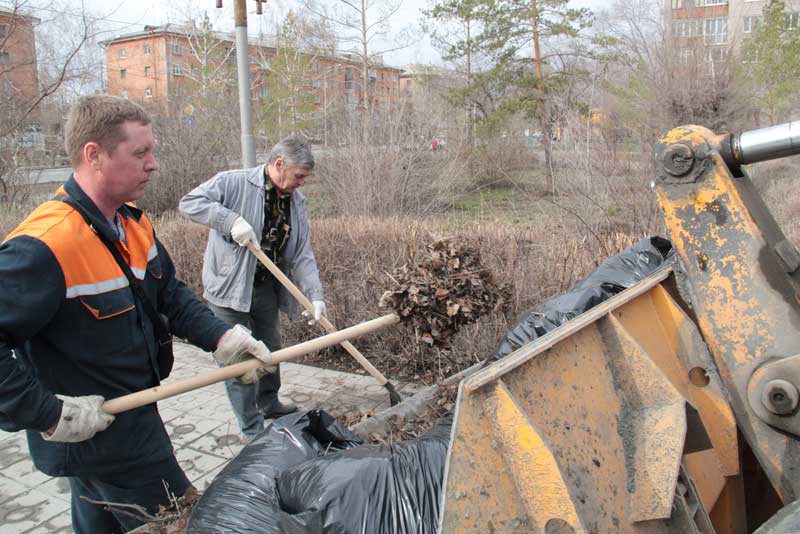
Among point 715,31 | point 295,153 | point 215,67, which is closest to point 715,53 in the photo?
point 715,31

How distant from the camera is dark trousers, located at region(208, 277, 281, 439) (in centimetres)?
399

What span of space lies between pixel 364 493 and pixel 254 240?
7.59 ft

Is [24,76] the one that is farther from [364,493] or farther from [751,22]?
[751,22]

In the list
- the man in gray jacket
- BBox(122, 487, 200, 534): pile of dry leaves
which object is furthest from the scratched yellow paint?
the man in gray jacket

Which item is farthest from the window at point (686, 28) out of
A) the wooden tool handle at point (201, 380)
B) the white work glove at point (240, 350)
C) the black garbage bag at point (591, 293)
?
the white work glove at point (240, 350)

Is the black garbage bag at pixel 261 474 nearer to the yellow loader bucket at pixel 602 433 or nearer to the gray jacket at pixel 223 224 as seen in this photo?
the yellow loader bucket at pixel 602 433

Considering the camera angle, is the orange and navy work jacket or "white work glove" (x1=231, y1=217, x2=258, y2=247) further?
"white work glove" (x1=231, y1=217, x2=258, y2=247)

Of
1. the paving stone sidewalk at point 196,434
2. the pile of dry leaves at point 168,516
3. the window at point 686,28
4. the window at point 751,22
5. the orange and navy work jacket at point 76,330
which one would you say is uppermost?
the window at point 751,22

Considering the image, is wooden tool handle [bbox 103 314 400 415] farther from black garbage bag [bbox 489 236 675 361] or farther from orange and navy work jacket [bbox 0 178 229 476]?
black garbage bag [bbox 489 236 675 361]

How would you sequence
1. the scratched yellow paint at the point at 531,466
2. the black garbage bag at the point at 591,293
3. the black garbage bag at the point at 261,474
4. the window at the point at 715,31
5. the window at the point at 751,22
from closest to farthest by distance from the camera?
the scratched yellow paint at the point at 531,466 → the black garbage bag at the point at 261,474 → the black garbage bag at the point at 591,293 → the window at the point at 715,31 → the window at the point at 751,22

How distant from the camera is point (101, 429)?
2045 mm

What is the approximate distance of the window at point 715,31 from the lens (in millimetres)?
13367

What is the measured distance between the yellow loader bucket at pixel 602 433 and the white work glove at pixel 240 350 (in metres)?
Result: 1.53

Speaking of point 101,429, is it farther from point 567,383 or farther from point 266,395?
point 266,395
